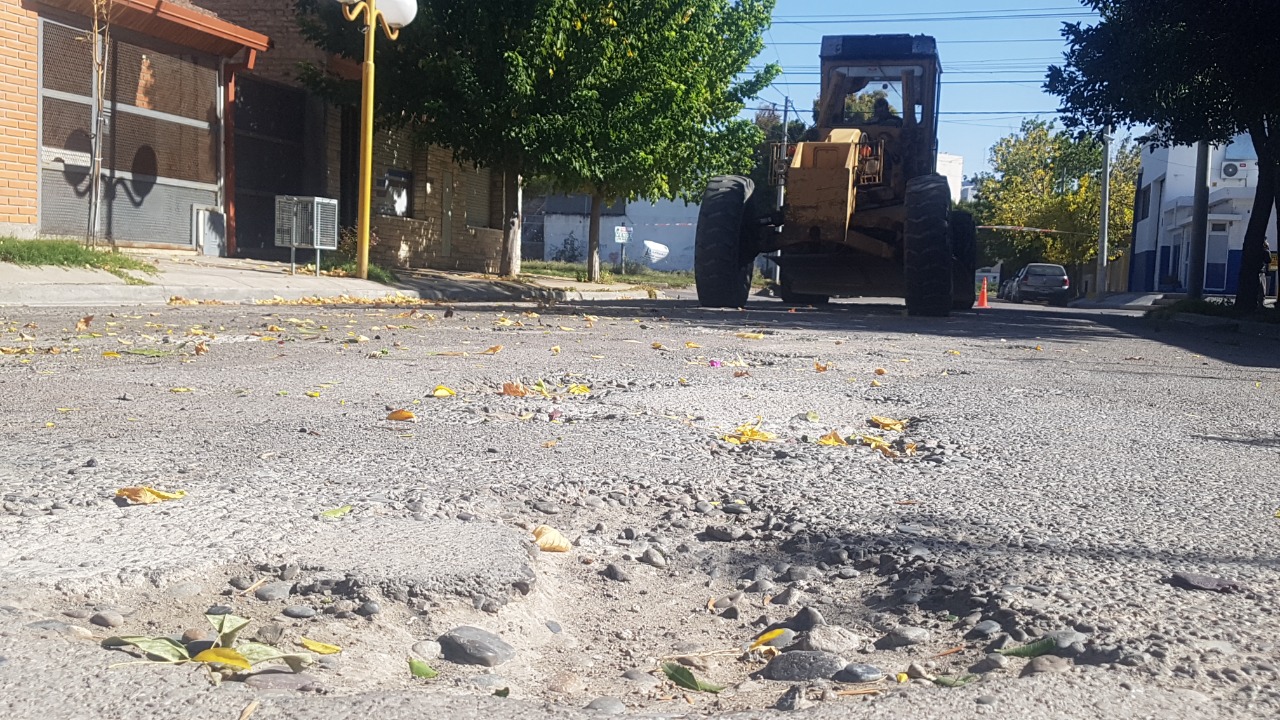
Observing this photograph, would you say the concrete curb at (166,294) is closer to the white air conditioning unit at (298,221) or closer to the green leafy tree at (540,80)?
the white air conditioning unit at (298,221)

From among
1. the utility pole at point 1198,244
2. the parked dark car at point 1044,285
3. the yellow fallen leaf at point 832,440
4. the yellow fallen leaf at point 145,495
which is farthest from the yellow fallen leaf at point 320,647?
the parked dark car at point 1044,285

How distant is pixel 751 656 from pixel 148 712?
1083mm

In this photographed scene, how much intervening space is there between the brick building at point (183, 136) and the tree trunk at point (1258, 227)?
15288mm

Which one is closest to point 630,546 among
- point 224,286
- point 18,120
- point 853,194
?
point 853,194

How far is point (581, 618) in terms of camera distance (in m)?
2.48

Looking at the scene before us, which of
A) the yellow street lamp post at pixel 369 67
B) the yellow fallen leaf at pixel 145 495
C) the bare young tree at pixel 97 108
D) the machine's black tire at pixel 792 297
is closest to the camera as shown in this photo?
the yellow fallen leaf at pixel 145 495

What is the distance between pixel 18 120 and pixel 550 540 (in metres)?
14.6

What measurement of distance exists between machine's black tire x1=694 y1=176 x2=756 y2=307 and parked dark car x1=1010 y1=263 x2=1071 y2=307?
25536mm

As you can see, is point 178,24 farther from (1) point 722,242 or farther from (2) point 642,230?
(2) point 642,230

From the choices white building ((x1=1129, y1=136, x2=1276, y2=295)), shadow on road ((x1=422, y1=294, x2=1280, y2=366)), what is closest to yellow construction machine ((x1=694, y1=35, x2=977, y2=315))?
shadow on road ((x1=422, y1=294, x2=1280, y2=366))

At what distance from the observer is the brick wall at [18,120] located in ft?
47.9

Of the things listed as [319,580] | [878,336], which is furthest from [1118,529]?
[878,336]

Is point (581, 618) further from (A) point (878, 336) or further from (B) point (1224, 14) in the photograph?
(B) point (1224, 14)

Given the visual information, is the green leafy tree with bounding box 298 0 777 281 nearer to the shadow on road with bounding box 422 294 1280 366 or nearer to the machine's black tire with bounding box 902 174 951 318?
the shadow on road with bounding box 422 294 1280 366
